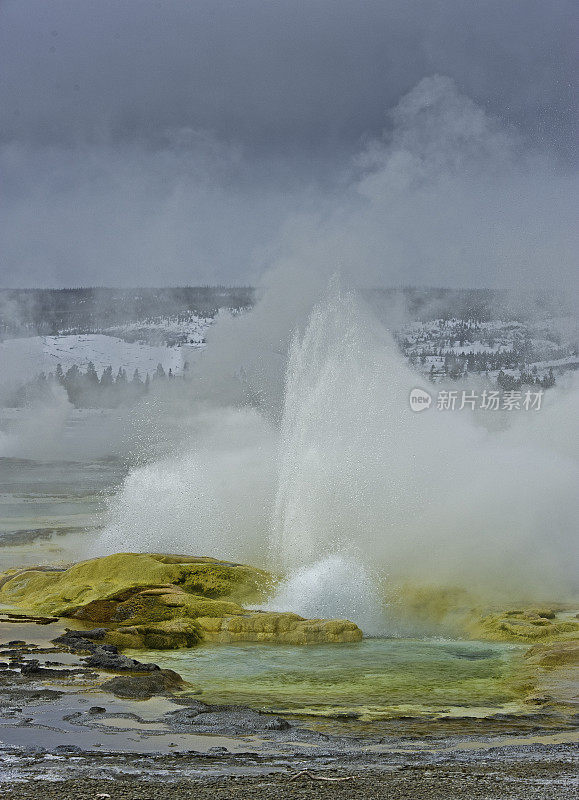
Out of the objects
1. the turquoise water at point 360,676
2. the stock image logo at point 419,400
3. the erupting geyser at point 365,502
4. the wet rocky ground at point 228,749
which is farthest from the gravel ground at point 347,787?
the stock image logo at point 419,400

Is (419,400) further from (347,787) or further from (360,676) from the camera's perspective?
(347,787)

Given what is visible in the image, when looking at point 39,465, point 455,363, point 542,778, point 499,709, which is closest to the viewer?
point 542,778

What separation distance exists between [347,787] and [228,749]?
8.12 feet

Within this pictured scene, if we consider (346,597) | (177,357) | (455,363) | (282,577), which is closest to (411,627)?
(346,597)

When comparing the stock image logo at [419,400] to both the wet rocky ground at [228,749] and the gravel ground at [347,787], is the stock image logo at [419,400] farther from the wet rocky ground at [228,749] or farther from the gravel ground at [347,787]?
the gravel ground at [347,787]

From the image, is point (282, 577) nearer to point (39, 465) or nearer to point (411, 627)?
point (411, 627)

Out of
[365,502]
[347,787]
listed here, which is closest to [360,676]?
[347,787]

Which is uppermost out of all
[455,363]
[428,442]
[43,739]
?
[455,363]

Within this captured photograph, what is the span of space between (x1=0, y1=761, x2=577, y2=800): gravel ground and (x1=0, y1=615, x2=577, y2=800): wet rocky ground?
0.07 ft

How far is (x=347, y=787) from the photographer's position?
10.6m

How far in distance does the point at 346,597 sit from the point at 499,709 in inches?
387

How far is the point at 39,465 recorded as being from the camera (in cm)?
9050

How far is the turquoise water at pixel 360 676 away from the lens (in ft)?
50.7

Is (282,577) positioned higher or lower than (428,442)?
lower
